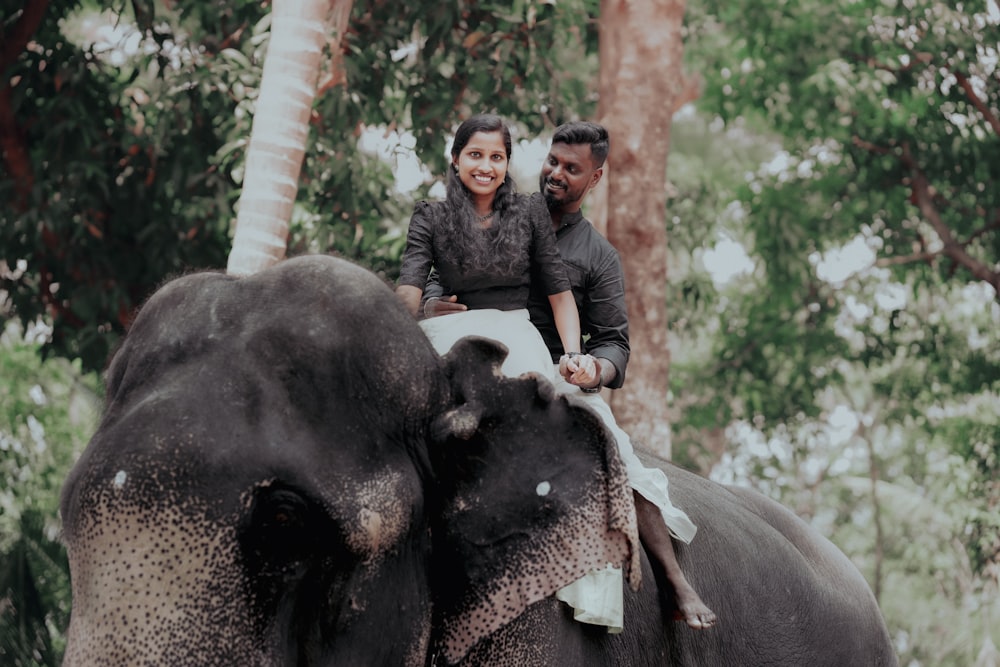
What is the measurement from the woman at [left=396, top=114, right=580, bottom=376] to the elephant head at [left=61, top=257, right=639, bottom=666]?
1.51 feet

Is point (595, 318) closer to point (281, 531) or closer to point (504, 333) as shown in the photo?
point (504, 333)

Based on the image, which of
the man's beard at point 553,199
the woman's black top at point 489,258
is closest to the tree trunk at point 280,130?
the man's beard at point 553,199

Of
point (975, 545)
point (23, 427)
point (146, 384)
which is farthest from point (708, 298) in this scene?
point (146, 384)

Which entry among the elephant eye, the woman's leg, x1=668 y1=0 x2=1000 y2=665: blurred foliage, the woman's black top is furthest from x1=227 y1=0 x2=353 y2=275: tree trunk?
x1=668 y1=0 x2=1000 y2=665: blurred foliage

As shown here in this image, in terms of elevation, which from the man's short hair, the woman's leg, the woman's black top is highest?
the man's short hair

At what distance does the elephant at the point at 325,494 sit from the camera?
2195 mm

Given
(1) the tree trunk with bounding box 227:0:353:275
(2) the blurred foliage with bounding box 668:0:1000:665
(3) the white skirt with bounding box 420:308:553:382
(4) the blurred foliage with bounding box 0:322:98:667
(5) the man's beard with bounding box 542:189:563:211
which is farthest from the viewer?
(2) the blurred foliage with bounding box 668:0:1000:665

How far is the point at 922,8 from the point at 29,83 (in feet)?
22.4

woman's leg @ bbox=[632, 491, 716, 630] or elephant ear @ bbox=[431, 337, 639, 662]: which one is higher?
elephant ear @ bbox=[431, 337, 639, 662]

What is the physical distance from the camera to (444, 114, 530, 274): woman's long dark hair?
317 centimetres

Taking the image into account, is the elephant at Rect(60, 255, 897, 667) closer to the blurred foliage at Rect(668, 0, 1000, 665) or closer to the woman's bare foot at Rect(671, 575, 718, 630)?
the woman's bare foot at Rect(671, 575, 718, 630)

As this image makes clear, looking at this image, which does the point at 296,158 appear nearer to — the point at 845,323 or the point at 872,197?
the point at 872,197

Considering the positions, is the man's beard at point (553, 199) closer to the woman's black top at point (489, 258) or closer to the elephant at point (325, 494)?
the woman's black top at point (489, 258)

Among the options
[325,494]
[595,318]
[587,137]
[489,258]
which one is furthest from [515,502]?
[587,137]
